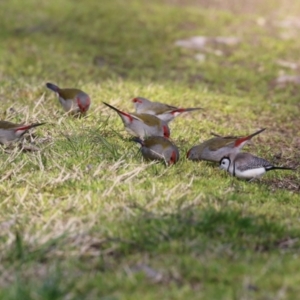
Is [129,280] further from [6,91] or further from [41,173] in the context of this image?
[6,91]

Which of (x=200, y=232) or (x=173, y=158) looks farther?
(x=173, y=158)

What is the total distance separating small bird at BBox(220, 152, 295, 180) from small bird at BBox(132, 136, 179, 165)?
1.24 ft

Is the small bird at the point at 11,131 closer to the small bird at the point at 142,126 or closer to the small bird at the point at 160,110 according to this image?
the small bird at the point at 142,126

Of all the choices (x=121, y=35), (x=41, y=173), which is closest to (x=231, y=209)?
(x=41, y=173)

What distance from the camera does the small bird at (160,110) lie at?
22.3ft

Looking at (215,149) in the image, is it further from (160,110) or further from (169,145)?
(160,110)

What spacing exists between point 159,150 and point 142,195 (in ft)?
3.24

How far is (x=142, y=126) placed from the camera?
20.3 feet

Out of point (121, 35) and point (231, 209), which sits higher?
point (231, 209)

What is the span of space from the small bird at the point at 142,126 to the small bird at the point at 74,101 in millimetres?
575

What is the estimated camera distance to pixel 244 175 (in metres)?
5.23

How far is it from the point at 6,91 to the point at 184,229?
4.47 metres

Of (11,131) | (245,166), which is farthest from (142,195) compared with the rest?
(11,131)

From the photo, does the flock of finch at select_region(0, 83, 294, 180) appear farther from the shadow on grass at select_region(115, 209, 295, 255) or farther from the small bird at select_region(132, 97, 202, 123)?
the shadow on grass at select_region(115, 209, 295, 255)
